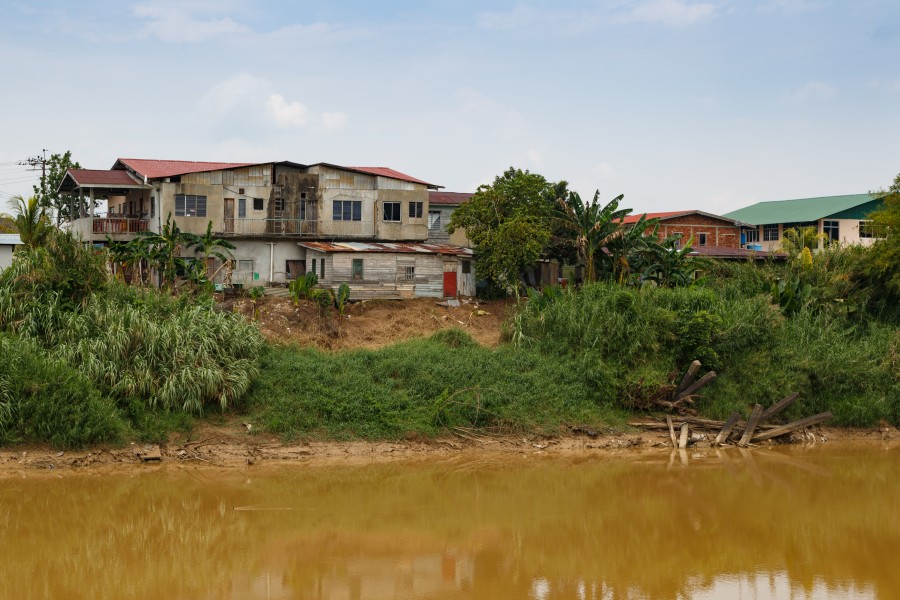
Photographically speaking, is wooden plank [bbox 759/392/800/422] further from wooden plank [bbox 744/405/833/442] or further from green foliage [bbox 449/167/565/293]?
green foliage [bbox 449/167/565/293]

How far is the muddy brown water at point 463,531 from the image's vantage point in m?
13.8

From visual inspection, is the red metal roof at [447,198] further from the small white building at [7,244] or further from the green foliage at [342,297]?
the small white building at [7,244]

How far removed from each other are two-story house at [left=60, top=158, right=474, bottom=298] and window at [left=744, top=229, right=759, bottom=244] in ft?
71.2

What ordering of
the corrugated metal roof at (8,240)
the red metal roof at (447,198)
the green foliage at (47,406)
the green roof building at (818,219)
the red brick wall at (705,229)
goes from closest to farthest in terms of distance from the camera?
1. the green foliage at (47,406)
2. the corrugated metal roof at (8,240)
3. the red metal roof at (447,198)
4. the red brick wall at (705,229)
5. the green roof building at (818,219)

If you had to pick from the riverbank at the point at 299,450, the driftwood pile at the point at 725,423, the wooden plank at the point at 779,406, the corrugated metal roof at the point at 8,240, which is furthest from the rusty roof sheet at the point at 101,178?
the wooden plank at the point at 779,406

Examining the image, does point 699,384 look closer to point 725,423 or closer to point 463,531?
point 725,423

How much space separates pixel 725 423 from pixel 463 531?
9.53m

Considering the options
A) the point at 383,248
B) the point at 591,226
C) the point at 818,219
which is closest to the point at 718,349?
the point at 591,226

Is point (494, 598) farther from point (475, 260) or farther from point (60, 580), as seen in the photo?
point (475, 260)

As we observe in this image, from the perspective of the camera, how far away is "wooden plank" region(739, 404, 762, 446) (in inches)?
929

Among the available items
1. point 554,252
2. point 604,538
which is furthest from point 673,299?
point 604,538

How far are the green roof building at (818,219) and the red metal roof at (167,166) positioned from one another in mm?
25633

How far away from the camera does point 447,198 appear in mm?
40250

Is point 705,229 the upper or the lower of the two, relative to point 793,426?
upper
